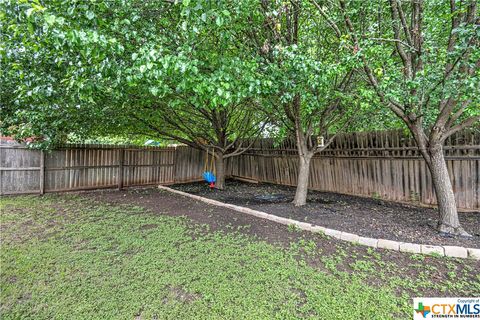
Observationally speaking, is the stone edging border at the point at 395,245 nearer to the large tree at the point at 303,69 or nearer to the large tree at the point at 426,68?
the large tree at the point at 426,68

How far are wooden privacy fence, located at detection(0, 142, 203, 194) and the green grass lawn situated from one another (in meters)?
3.20

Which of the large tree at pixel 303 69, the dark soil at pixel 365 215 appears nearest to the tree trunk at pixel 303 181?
the large tree at pixel 303 69

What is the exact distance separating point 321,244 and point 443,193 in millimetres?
1990

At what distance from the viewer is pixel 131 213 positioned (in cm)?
465

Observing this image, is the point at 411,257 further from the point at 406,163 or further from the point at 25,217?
the point at 25,217

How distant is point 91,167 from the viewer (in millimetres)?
7082

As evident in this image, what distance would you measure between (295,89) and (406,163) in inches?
127

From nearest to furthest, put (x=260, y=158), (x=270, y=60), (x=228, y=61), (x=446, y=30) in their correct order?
(x=228, y=61), (x=446, y=30), (x=270, y=60), (x=260, y=158)

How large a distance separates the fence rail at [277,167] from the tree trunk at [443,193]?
132cm

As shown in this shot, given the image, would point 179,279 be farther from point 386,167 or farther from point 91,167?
point 91,167

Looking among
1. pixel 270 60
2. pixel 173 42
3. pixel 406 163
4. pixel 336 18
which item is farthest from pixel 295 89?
pixel 406 163

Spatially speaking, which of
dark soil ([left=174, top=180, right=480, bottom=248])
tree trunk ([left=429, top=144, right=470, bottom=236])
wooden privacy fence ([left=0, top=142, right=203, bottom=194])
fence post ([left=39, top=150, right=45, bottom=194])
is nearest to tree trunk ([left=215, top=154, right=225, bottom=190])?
dark soil ([left=174, top=180, right=480, bottom=248])

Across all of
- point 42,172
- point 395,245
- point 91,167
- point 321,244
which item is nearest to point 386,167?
point 395,245

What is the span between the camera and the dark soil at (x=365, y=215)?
10.6 feet
